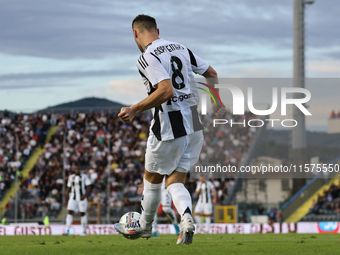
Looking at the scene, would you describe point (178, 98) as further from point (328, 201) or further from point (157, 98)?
point (328, 201)

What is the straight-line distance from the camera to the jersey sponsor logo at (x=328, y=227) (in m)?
21.8

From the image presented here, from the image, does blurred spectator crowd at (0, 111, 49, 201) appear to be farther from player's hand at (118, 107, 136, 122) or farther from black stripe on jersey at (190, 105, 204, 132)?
player's hand at (118, 107, 136, 122)

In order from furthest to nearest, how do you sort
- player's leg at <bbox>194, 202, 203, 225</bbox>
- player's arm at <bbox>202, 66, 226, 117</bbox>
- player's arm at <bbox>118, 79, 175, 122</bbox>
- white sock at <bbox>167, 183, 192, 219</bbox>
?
player's leg at <bbox>194, 202, 203, 225</bbox> → player's arm at <bbox>202, 66, 226, 117</bbox> → white sock at <bbox>167, 183, 192, 219</bbox> → player's arm at <bbox>118, 79, 175, 122</bbox>

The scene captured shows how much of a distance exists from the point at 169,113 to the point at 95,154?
25.0 meters

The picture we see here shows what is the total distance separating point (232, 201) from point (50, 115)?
45.8 feet

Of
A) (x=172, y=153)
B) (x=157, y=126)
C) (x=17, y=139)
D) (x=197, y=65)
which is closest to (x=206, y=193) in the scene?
(x=17, y=139)

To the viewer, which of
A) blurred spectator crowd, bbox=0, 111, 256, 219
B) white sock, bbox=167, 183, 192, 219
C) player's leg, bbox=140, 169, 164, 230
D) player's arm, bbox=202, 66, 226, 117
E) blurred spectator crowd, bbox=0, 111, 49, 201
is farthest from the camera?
blurred spectator crowd, bbox=0, 111, 49, 201

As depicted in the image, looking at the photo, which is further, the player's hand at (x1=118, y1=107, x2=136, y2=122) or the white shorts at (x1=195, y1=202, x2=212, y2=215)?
the white shorts at (x1=195, y1=202, x2=212, y2=215)

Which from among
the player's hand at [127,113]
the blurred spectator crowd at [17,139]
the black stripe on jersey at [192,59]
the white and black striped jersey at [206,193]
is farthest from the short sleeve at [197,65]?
the blurred spectator crowd at [17,139]

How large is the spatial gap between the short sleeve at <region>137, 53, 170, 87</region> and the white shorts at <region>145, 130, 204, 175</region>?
0.64m

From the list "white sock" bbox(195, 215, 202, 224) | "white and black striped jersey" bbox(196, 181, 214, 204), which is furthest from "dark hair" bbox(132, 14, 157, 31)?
"white sock" bbox(195, 215, 202, 224)

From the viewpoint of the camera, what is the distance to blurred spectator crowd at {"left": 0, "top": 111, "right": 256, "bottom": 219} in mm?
24797

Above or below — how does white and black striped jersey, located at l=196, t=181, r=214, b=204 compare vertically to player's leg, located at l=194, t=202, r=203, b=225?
above

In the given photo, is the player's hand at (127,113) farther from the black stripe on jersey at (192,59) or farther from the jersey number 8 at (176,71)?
the black stripe on jersey at (192,59)
